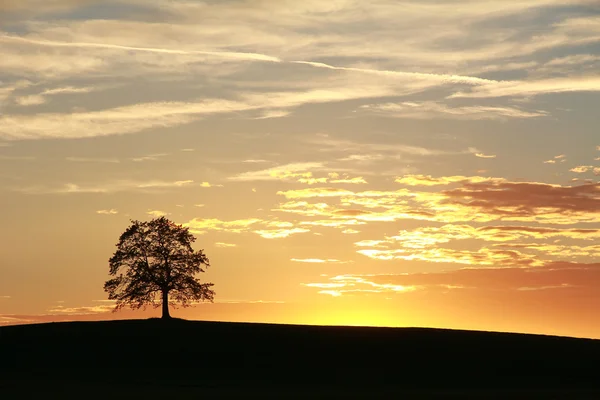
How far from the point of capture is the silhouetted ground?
44219 millimetres

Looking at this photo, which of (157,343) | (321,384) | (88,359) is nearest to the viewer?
(321,384)

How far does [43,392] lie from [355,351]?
23500 mm

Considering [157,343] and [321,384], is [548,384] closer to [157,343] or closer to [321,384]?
[321,384]

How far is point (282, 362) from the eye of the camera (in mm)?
54312

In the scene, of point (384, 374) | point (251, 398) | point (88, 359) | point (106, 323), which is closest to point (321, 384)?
point (384, 374)

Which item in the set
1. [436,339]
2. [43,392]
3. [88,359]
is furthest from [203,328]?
[43,392]

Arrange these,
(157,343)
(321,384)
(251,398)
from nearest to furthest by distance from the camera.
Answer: (251,398), (321,384), (157,343)

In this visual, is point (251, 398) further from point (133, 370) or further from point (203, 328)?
point (203, 328)

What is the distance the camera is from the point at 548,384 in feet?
161

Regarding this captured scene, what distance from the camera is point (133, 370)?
51500mm

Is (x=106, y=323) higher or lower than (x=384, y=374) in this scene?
higher

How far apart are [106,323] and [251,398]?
3185 centimetres

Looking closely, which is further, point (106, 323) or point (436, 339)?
point (106, 323)

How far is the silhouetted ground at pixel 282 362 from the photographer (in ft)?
145
